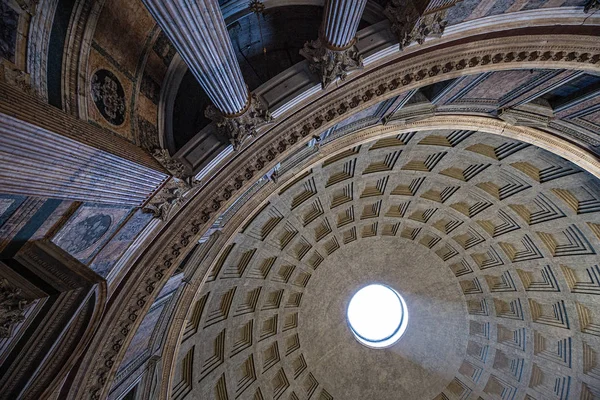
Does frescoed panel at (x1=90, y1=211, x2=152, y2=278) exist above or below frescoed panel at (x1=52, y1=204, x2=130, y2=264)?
below

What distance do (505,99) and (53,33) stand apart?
10398 mm

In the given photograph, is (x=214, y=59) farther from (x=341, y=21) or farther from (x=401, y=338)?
(x=401, y=338)

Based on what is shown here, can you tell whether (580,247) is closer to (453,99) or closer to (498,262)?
(498,262)

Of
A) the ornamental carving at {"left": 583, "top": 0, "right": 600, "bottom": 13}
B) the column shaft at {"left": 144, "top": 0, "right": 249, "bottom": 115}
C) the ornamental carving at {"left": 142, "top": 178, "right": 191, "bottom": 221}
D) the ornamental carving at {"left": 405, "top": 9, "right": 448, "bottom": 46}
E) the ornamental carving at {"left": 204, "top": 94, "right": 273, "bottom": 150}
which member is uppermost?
the column shaft at {"left": 144, "top": 0, "right": 249, "bottom": 115}

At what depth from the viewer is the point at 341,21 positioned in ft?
16.0

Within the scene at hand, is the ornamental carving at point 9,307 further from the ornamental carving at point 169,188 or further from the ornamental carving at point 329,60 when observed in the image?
the ornamental carving at point 329,60

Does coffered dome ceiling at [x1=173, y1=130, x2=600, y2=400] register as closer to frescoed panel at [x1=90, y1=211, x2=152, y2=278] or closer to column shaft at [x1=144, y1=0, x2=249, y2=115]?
frescoed panel at [x1=90, y1=211, x2=152, y2=278]

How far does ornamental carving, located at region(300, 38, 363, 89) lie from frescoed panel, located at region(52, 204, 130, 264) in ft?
13.2

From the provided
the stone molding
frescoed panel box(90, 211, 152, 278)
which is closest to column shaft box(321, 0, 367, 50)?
the stone molding

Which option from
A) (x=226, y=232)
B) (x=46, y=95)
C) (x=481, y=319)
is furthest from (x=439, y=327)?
(x=46, y=95)

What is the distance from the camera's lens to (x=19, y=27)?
12.0 feet

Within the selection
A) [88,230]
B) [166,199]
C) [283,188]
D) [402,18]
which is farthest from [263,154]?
[283,188]

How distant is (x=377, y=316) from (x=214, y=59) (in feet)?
68.3

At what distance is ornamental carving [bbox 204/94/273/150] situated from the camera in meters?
5.55
